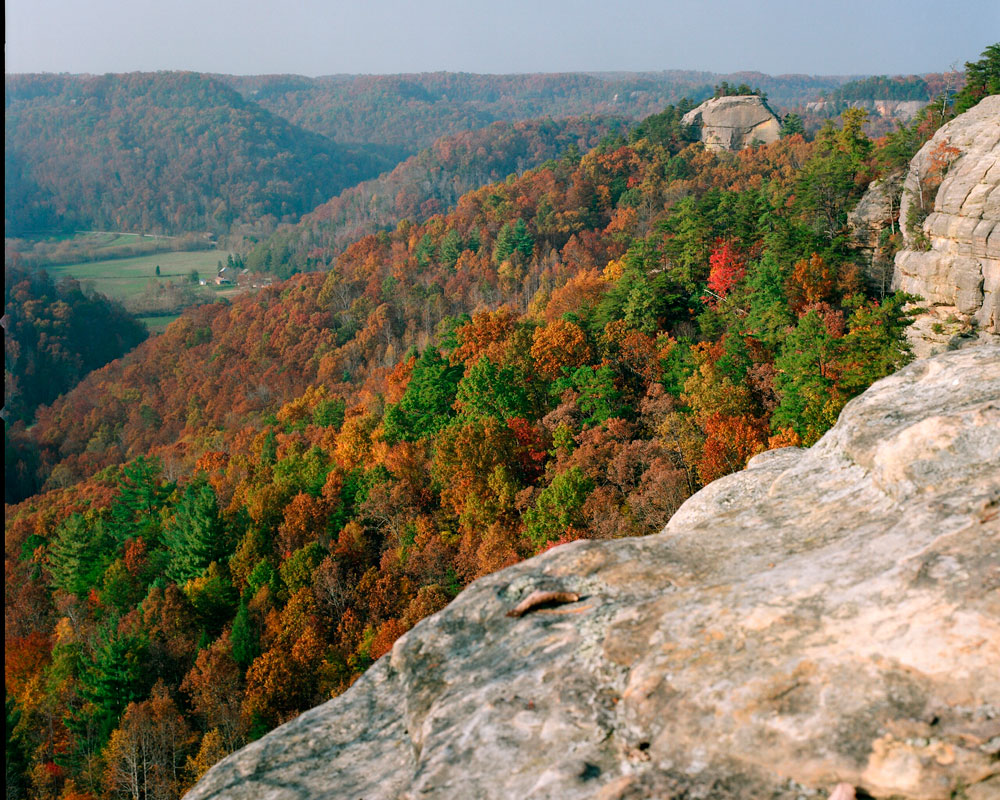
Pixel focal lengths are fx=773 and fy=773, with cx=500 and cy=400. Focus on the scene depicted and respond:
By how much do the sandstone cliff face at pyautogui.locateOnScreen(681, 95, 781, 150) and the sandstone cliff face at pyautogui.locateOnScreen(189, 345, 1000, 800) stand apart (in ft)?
384

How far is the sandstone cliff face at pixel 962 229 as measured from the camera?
115ft

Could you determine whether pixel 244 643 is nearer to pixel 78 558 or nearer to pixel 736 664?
pixel 78 558

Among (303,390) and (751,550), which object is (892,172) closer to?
(751,550)

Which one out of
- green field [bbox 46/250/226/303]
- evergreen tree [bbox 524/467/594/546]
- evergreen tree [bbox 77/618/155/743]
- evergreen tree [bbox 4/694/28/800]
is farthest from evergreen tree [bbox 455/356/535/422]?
green field [bbox 46/250/226/303]

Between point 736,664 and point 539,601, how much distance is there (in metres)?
Answer: 2.38

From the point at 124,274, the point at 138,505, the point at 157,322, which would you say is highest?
the point at 124,274

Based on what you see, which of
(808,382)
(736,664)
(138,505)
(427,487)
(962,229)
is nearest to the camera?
(736,664)

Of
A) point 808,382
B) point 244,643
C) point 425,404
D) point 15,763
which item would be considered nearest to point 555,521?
point 808,382

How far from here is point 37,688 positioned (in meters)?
43.5

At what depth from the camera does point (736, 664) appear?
621 centimetres

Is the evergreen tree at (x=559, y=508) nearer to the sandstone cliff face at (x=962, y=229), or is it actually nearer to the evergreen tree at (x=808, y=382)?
the evergreen tree at (x=808, y=382)

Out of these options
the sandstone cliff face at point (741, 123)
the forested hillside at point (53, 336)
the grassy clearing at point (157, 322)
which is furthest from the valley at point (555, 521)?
the grassy clearing at point (157, 322)

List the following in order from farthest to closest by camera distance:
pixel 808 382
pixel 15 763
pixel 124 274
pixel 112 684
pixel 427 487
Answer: pixel 124 274 < pixel 427 487 < pixel 112 684 < pixel 15 763 < pixel 808 382

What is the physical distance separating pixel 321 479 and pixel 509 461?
1548 centimetres
